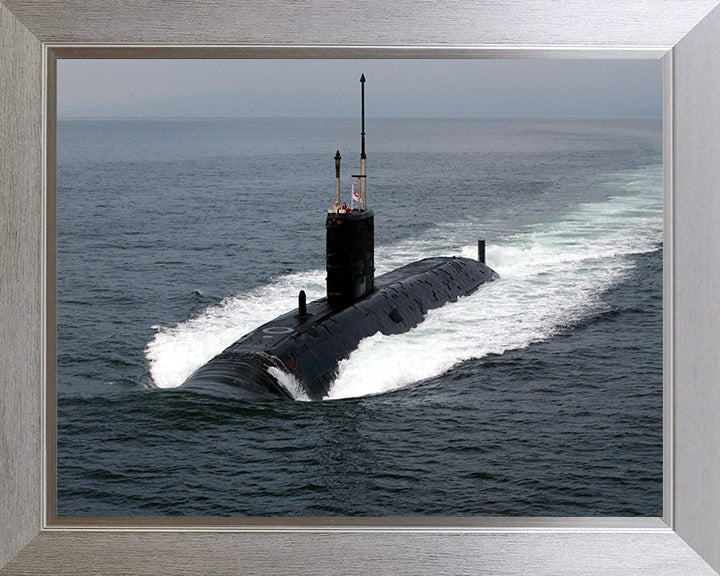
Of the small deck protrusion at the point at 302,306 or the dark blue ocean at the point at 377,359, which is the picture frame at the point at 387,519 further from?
the small deck protrusion at the point at 302,306

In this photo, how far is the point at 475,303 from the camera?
18062mm

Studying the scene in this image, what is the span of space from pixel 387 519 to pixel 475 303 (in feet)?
46.9

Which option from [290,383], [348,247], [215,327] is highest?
[348,247]

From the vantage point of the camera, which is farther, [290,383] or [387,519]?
[290,383]

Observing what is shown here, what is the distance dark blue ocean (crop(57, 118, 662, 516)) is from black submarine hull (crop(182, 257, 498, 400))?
0.86 ft

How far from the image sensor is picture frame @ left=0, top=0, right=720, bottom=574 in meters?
3.87

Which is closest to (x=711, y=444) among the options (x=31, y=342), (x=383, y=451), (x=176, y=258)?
(x=31, y=342)

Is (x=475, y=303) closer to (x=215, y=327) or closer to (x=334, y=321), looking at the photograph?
(x=215, y=327)

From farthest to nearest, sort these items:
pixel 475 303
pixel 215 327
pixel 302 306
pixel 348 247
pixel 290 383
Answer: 1. pixel 215 327
2. pixel 475 303
3. pixel 348 247
4. pixel 302 306
5. pixel 290 383

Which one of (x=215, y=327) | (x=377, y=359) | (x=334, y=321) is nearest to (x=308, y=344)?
(x=334, y=321)

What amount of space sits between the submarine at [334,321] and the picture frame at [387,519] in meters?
5.56

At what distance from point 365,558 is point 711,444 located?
5.04ft

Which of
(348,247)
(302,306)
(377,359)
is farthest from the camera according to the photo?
(348,247)

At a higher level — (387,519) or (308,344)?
(308,344)
